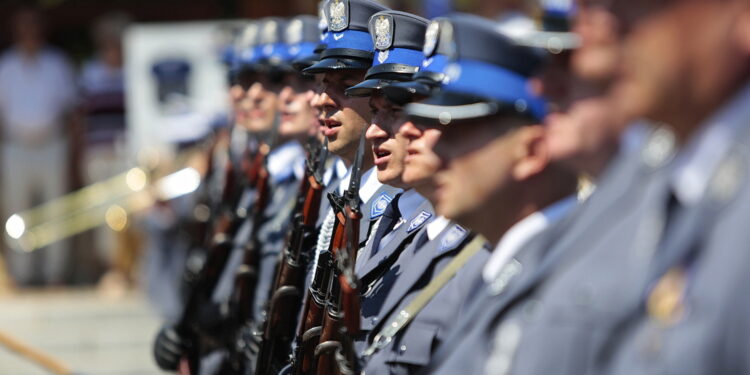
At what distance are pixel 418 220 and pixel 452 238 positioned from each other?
1.22 feet

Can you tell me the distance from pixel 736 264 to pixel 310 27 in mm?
4264

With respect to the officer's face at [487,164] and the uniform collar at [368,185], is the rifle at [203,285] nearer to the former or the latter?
the uniform collar at [368,185]

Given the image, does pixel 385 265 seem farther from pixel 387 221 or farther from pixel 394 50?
pixel 394 50

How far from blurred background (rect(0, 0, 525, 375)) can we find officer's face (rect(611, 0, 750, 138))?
27.0 feet

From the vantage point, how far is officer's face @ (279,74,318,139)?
5.99 m

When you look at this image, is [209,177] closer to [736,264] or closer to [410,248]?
[410,248]

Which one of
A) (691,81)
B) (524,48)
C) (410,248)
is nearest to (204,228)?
(410,248)

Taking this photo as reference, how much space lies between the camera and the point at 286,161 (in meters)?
6.13

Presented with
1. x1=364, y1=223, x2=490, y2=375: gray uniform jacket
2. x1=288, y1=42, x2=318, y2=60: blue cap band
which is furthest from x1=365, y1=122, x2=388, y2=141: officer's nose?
x1=288, y1=42, x2=318, y2=60: blue cap band

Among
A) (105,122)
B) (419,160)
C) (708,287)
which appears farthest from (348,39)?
(105,122)

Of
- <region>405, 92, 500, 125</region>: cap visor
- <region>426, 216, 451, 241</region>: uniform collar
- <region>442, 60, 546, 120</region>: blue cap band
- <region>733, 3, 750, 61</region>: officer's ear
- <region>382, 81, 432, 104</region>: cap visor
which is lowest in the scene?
<region>426, 216, 451, 241</region>: uniform collar

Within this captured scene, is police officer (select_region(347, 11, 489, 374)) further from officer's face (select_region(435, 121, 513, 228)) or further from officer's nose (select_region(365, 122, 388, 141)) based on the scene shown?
officer's face (select_region(435, 121, 513, 228))

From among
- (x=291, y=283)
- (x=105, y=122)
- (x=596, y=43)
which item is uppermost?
(x=596, y=43)

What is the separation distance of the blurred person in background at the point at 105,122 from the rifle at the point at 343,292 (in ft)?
26.0
